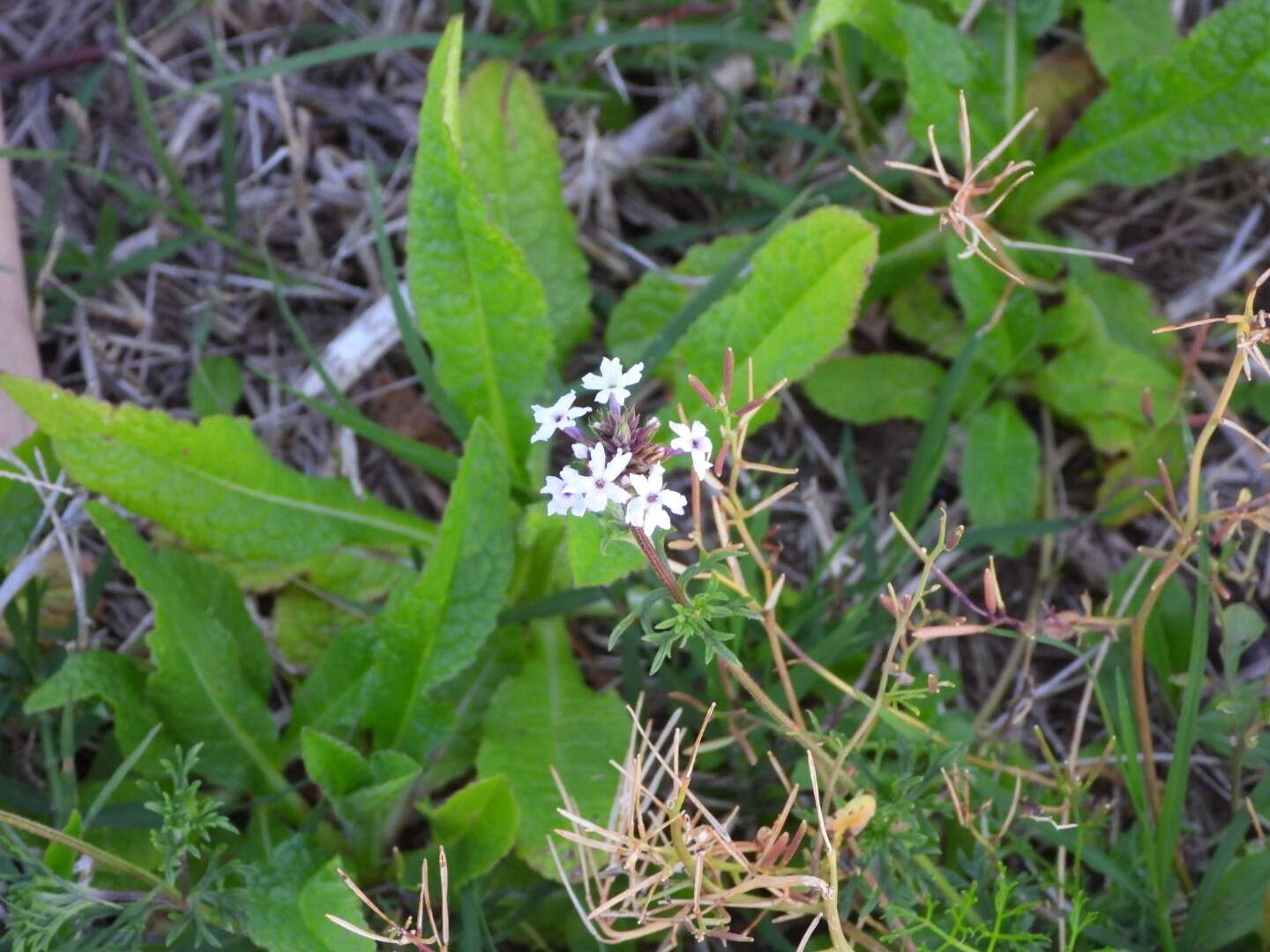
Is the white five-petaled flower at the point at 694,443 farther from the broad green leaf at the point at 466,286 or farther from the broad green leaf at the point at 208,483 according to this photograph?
the broad green leaf at the point at 208,483

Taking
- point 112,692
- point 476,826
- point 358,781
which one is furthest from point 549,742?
point 112,692

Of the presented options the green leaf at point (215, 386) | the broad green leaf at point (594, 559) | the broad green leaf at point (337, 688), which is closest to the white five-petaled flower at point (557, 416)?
the broad green leaf at point (594, 559)

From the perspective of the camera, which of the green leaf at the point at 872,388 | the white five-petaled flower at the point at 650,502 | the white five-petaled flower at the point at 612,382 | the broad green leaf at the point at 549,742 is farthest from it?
the green leaf at the point at 872,388

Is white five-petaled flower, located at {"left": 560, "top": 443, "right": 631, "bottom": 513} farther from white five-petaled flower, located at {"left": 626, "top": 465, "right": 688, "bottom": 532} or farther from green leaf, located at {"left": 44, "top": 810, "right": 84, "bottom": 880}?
green leaf, located at {"left": 44, "top": 810, "right": 84, "bottom": 880}

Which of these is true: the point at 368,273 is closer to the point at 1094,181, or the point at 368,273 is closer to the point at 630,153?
the point at 630,153

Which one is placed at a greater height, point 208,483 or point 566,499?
point 566,499

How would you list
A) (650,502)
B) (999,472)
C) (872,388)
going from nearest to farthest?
(650,502) → (999,472) → (872,388)

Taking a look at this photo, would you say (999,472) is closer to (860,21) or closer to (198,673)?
(860,21)
